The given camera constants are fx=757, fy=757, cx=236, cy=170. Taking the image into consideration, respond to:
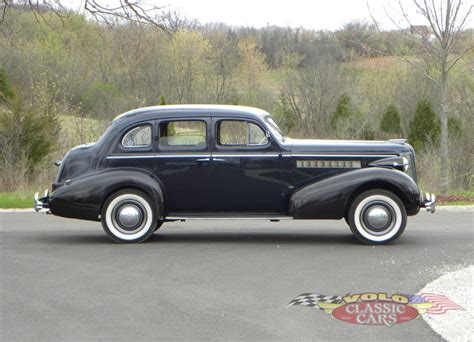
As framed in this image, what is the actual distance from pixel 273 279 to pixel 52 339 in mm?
2880

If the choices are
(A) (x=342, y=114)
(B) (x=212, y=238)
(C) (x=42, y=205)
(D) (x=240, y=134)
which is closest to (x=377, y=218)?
(D) (x=240, y=134)

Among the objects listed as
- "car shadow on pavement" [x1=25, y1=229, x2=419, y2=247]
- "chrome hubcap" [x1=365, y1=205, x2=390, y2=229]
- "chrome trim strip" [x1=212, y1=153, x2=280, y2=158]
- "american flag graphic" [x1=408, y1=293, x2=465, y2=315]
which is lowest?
"american flag graphic" [x1=408, y1=293, x2=465, y2=315]

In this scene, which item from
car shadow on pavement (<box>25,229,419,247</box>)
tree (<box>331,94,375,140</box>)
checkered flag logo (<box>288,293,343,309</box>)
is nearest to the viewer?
checkered flag logo (<box>288,293,343,309</box>)

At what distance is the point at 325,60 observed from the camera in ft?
186

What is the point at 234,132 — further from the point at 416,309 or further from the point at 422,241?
the point at 416,309

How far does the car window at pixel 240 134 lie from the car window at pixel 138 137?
41.2 inches

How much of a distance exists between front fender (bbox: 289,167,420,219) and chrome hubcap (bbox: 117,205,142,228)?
84.7 inches

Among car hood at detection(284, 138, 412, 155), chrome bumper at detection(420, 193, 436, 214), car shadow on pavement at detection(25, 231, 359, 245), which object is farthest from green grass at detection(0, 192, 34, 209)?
chrome bumper at detection(420, 193, 436, 214)

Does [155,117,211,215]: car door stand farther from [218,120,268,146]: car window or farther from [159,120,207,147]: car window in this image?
[218,120,268,146]: car window

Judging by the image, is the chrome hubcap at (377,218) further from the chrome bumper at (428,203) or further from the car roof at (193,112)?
the car roof at (193,112)

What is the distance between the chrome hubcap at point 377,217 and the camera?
33.8 ft

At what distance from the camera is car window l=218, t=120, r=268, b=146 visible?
35.1 feet

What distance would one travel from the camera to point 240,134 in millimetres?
10766

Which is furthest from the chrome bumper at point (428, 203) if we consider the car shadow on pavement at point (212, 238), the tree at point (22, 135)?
the tree at point (22, 135)
